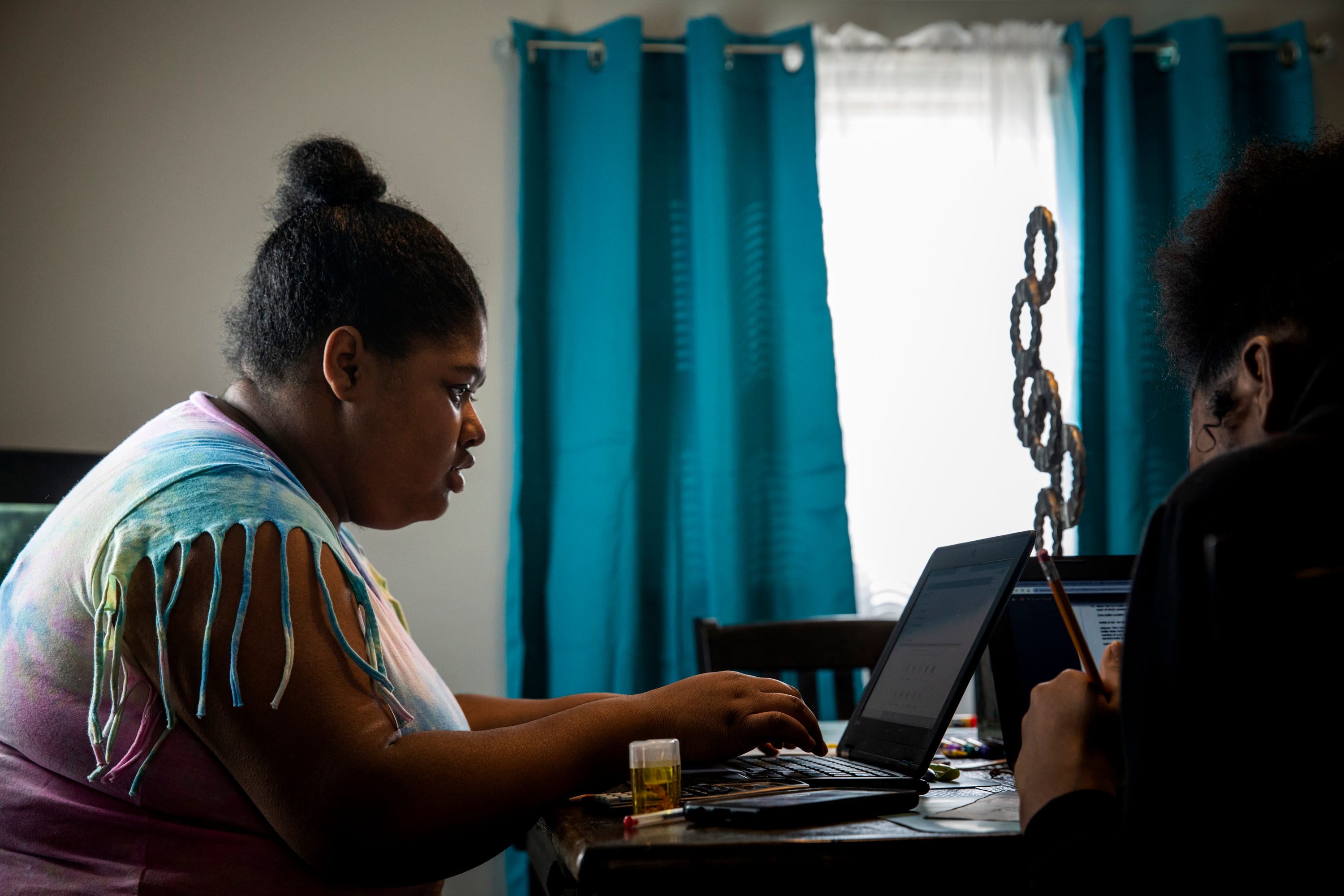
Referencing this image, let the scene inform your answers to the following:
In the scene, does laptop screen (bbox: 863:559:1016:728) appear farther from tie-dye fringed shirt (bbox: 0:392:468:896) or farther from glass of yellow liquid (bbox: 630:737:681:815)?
tie-dye fringed shirt (bbox: 0:392:468:896)

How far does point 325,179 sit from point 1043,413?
1.12m

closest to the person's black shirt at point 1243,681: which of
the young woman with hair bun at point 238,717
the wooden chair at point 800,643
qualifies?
the young woman with hair bun at point 238,717

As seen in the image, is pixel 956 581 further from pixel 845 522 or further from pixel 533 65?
pixel 533 65

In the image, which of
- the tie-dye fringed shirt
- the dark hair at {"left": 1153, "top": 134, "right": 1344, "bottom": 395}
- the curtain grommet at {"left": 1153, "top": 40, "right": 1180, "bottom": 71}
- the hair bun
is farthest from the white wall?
the dark hair at {"left": 1153, "top": 134, "right": 1344, "bottom": 395}

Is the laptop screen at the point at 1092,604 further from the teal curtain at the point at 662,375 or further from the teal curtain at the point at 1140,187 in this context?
the teal curtain at the point at 1140,187

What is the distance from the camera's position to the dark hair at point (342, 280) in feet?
3.69

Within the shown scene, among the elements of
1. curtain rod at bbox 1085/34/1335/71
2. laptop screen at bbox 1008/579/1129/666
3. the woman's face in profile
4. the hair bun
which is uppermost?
curtain rod at bbox 1085/34/1335/71

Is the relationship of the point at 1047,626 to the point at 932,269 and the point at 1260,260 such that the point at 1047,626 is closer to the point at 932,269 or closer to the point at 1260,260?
the point at 1260,260

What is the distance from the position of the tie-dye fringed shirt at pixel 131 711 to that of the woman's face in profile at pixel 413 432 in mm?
196

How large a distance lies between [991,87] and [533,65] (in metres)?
1.23

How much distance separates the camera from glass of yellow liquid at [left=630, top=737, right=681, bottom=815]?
0.85 m

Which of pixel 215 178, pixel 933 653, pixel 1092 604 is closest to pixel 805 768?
pixel 933 653

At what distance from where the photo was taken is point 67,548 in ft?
3.11

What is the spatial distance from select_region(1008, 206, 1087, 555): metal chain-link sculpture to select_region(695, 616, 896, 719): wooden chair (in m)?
0.39
